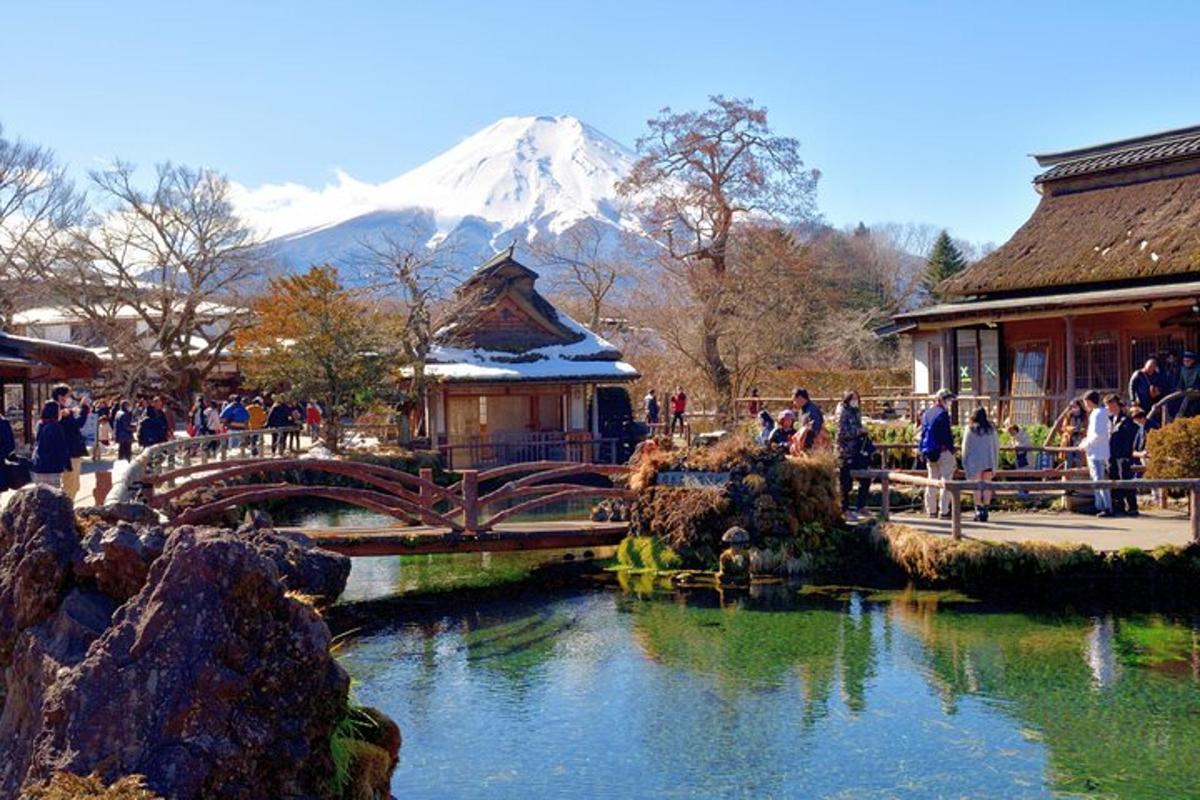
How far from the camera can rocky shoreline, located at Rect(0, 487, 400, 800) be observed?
504cm

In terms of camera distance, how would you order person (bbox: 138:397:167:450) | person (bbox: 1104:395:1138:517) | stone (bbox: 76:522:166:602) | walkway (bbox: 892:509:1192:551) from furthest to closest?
person (bbox: 138:397:167:450) → person (bbox: 1104:395:1138:517) → walkway (bbox: 892:509:1192:551) → stone (bbox: 76:522:166:602)

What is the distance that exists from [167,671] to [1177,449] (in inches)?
505

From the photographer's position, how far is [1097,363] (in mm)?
22125

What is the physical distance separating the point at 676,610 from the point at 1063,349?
1192cm

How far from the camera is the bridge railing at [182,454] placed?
14.0 m

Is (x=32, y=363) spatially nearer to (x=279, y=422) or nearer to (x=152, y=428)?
(x=152, y=428)

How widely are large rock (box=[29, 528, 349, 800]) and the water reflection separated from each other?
3.03 metres

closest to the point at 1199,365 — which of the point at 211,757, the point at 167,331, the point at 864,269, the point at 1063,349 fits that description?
the point at 1063,349

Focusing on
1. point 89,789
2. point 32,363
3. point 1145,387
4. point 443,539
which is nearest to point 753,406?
point 1145,387

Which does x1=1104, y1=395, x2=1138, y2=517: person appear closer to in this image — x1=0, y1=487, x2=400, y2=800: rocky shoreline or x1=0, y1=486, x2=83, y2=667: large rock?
x1=0, y1=487, x2=400, y2=800: rocky shoreline

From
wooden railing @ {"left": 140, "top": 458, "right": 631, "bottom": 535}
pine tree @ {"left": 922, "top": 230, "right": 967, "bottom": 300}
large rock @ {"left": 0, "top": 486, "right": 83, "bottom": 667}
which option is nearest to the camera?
large rock @ {"left": 0, "top": 486, "right": 83, "bottom": 667}

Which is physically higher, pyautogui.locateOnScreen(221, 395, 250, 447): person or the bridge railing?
pyautogui.locateOnScreen(221, 395, 250, 447): person

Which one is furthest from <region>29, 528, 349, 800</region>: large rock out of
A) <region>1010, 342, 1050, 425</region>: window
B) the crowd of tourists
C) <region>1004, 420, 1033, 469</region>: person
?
<region>1010, 342, 1050, 425</region>: window

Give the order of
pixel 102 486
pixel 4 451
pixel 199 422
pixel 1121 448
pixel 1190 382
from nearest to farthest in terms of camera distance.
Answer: pixel 4 451 < pixel 102 486 < pixel 1121 448 < pixel 1190 382 < pixel 199 422
